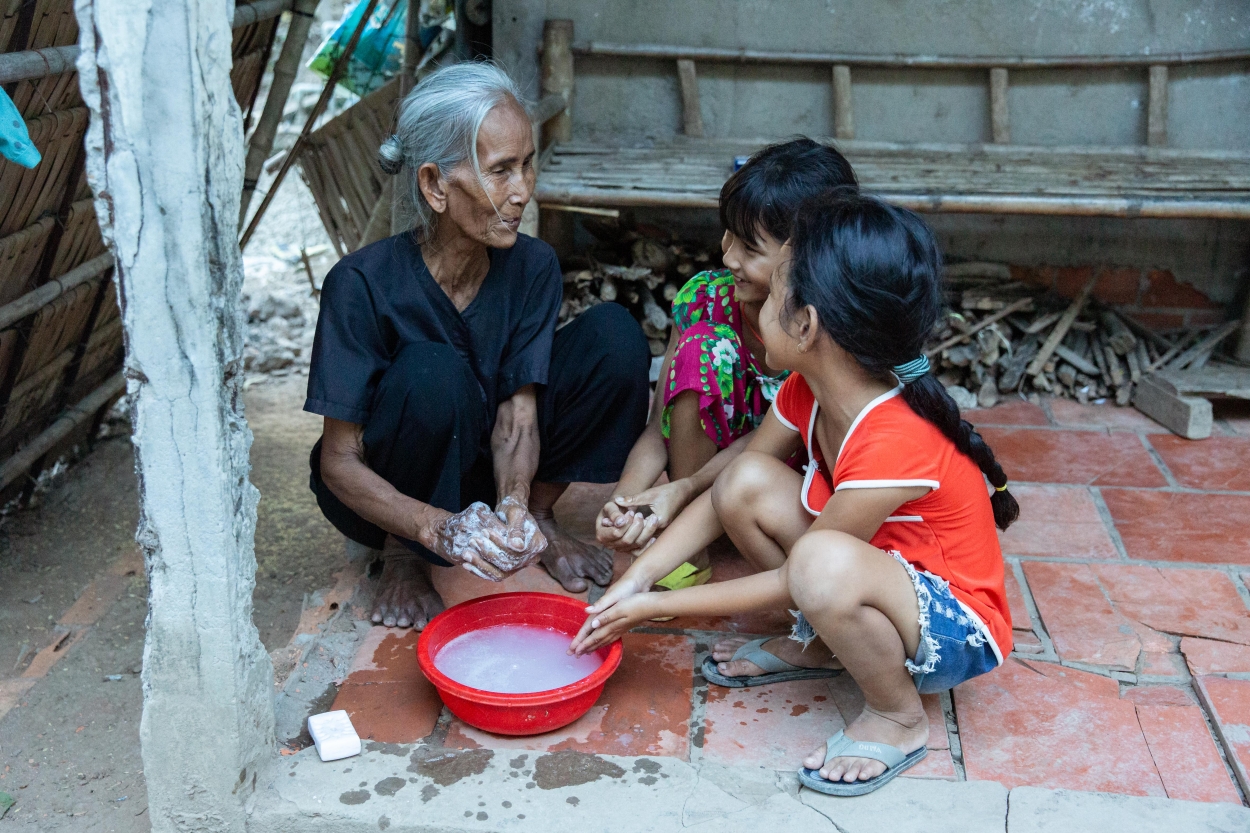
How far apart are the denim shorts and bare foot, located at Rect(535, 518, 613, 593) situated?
2.68 ft

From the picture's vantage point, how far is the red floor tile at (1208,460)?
118 inches

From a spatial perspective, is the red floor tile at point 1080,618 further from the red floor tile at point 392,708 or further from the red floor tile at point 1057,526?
the red floor tile at point 392,708

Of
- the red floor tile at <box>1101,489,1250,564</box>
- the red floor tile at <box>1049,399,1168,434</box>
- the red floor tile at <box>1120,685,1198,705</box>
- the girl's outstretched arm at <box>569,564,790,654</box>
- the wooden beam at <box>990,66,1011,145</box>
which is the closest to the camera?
the girl's outstretched arm at <box>569,564,790,654</box>

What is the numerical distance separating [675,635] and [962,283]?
220 centimetres

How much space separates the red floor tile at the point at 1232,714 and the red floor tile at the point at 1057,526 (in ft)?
1.86

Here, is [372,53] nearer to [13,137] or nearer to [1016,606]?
[13,137]

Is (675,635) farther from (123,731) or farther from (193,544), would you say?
(123,731)

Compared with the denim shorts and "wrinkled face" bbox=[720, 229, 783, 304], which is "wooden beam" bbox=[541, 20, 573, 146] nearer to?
"wrinkled face" bbox=[720, 229, 783, 304]

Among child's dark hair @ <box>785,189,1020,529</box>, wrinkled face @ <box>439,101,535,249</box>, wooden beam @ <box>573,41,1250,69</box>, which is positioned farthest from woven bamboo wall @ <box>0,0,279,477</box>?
child's dark hair @ <box>785,189,1020,529</box>

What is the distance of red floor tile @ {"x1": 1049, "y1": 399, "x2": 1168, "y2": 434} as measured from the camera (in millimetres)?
3428

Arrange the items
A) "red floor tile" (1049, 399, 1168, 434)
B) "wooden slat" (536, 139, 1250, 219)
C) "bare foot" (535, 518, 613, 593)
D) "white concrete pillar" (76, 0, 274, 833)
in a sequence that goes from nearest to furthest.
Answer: "white concrete pillar" (76, 0, 274, 833)
"bare foot" (535, 518, 613, 593)
"wooden slat" (536, 139, 1250, 219)
"red floor tile" (1049, 399, 1168, 434)

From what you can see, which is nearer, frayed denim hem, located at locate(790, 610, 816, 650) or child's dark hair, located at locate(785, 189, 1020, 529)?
child's dark hair, located at locate(785, 189, 1020, 529)

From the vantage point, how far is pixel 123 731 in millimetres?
2271

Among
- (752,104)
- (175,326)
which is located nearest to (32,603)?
(175,326)
